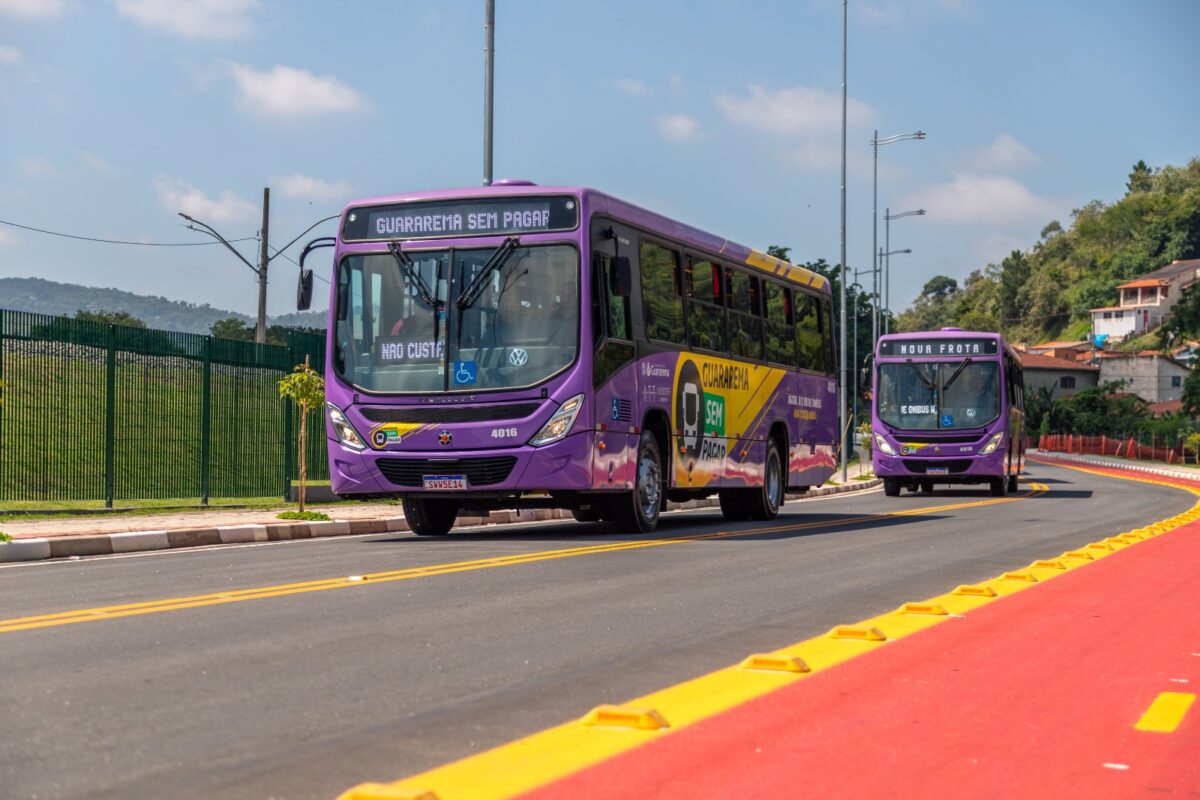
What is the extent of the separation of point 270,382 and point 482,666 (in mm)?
17224

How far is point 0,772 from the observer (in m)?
4.89

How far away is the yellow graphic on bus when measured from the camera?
61.6 feet

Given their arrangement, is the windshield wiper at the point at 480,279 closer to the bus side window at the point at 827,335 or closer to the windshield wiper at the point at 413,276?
the windshield wiper at the point at 413,276

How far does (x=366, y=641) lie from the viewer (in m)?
7.93

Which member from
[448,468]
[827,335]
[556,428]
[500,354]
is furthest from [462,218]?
[827,335]

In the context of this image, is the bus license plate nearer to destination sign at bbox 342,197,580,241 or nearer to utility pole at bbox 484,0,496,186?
destination sign at bbox 342,197,580,241

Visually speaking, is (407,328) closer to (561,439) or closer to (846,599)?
(561,439)

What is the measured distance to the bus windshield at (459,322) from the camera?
16188 millimetres

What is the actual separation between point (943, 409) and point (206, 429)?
55.9ft

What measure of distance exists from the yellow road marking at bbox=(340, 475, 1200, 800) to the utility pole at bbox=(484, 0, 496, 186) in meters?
18.0

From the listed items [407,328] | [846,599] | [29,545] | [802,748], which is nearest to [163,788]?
[802,748]

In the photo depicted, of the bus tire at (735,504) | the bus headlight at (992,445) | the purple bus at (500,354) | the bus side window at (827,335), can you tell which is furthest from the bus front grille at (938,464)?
the purple bus at (500,354)

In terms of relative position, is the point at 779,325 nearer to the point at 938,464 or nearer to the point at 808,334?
the point at 808,334

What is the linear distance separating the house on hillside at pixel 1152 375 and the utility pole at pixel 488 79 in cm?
12523
